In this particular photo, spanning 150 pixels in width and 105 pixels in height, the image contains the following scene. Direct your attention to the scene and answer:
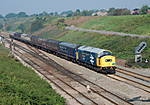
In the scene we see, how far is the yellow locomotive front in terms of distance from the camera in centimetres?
3609

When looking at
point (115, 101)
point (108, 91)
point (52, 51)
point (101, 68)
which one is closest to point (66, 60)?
point (52, 51)

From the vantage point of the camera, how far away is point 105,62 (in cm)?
3619

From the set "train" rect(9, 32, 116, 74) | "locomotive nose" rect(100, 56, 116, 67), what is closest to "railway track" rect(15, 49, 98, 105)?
"train" rect(9, 32, 116, 74)

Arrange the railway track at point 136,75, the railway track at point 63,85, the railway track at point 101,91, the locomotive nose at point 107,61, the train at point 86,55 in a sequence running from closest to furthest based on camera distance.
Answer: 1. the railway track at point 101,91
2. the railway track at point 63,85
3. the railway track at point 136,75
4. the locomotive nose at point 107,61
5. the train at point 86,55

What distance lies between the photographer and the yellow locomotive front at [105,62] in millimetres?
36094

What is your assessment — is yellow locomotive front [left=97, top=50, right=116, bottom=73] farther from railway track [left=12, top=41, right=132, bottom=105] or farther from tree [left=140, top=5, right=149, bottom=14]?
tree [left=140, top=5, right=149, bottom=14]

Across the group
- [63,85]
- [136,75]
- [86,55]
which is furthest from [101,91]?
[86,55]

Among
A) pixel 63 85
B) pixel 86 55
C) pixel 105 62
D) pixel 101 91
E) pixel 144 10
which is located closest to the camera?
pixel 101 91

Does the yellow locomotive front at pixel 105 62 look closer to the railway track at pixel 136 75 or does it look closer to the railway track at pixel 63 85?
the railway track at pixel 136 75

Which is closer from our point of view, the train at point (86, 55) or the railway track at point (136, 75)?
the railway track at point (136, 75)

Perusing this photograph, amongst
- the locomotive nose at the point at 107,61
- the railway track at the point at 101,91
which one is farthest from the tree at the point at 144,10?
the railway track at the point at 101,91

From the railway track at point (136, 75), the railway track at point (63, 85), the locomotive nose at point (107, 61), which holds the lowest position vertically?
the railway track at point (136, 75)

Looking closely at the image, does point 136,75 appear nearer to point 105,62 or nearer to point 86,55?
point 105,62

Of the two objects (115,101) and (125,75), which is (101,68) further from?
(115,101)
